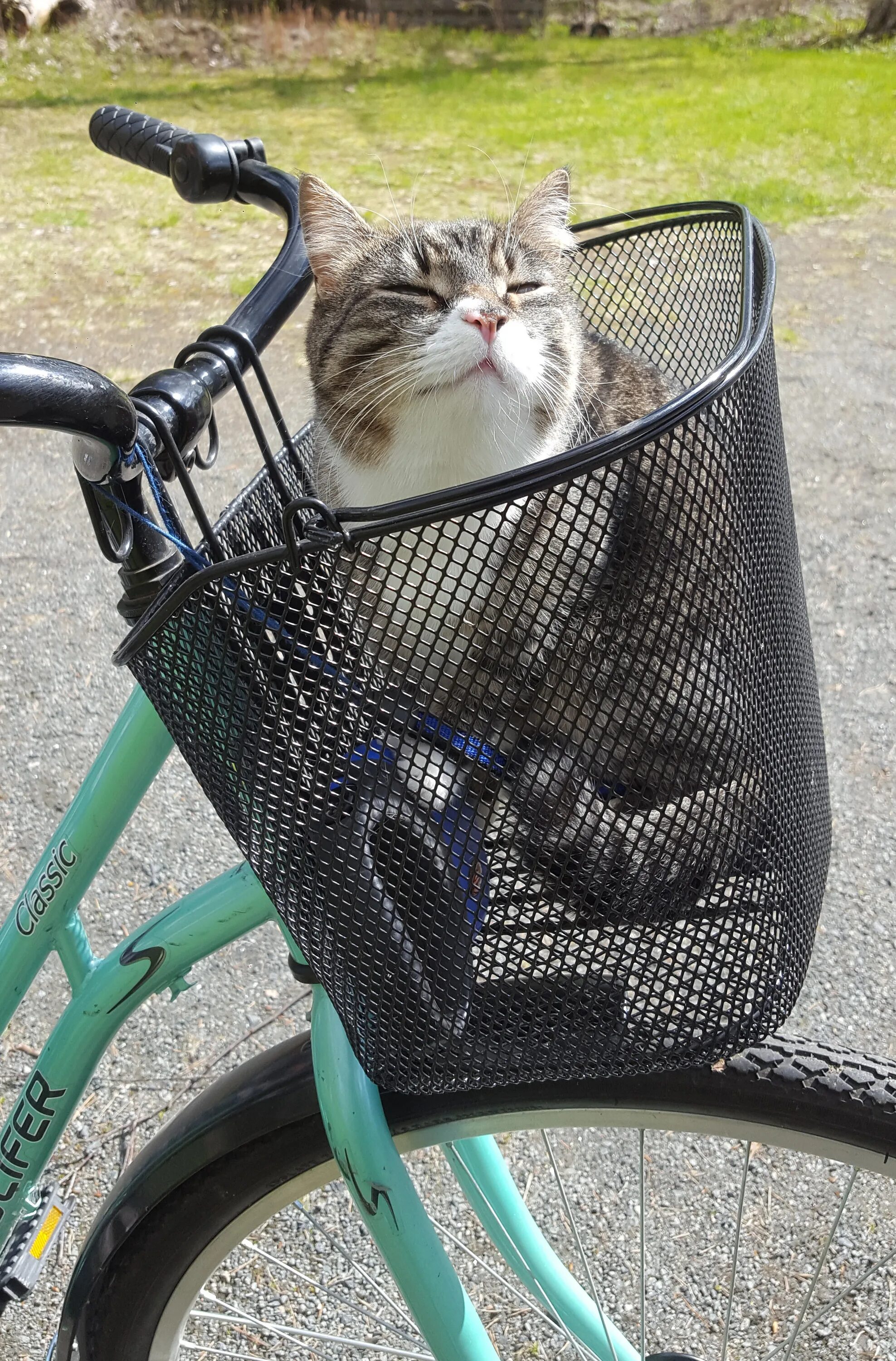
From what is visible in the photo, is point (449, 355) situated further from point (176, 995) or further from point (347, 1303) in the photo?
point (347, 1303)

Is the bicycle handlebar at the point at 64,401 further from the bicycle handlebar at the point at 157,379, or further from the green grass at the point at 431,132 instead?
the green grass at the point at 431,132

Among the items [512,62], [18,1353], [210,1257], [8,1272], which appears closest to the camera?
[210,1257]

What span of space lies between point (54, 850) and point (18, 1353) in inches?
36.9

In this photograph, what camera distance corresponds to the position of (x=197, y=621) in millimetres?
714

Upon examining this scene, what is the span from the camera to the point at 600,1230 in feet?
5.57

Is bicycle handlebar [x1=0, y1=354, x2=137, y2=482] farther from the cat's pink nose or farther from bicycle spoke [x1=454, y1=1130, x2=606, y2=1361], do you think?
bicycle spoke [x1=454, y1=1130, x2=606, y2=1361]

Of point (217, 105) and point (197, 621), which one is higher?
point (217, 105)

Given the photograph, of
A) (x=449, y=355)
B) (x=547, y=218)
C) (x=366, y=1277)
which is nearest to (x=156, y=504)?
(x=449, y=355)

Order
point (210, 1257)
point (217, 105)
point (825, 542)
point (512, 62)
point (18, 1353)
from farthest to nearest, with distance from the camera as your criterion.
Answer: point (512, 62) → point (217, 105) → point (825, 542) → point (18, 1353) → point (210, 1257)

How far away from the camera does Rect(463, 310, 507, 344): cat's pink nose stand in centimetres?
103

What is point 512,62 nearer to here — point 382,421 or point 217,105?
point 217,105

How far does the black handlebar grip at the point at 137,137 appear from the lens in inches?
45.6

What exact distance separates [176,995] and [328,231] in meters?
0.83

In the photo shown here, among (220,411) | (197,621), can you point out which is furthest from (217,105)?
(197,621)
